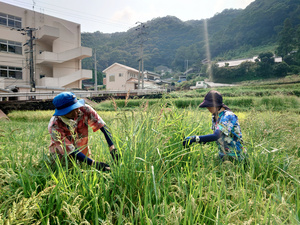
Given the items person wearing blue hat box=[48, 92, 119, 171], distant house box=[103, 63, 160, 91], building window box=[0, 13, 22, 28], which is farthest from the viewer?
distant house box=[103, 63, 160, 91]

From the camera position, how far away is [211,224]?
1.39 metres

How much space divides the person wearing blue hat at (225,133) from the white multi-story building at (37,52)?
67.6 feet

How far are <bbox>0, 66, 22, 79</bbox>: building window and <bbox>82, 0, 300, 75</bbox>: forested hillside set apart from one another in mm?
19463

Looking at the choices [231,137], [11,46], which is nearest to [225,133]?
[231,137]

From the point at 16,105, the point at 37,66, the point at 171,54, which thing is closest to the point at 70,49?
the point at 37,66

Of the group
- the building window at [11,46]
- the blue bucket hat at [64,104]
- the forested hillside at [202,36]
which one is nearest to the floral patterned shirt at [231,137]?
the blue bucket hat at [64,104]

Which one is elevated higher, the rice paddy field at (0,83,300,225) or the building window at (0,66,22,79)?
the building window at (0,66,22,79)

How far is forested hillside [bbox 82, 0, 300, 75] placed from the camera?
53562mm

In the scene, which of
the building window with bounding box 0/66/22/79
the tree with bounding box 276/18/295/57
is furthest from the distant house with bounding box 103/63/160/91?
the tree with bounding box 276/18/295/57

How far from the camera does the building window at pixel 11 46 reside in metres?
20.2

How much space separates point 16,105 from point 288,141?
A: 15.0 meters

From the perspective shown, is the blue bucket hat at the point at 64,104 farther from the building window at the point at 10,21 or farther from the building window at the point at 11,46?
the building window at the point at 10,21

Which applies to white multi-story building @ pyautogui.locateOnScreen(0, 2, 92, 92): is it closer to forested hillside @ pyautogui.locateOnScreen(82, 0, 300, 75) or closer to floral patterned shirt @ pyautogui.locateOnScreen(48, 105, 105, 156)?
forested hillside @ pyautogui.locateOnScreen(82, 0, 300, 75)

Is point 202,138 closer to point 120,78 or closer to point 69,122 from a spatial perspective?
point 69,122
